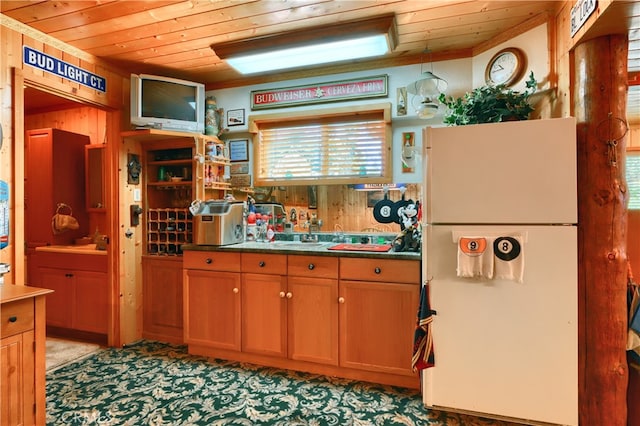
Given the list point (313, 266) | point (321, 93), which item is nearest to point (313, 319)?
point (313, 266)

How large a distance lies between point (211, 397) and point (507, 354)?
68.4 inches

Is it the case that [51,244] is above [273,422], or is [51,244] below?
above

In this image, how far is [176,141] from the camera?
2.98 metres

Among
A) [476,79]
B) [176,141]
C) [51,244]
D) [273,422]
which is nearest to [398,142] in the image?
[476,79]

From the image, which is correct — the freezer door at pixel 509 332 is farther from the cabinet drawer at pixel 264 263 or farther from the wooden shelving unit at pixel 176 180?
the wooden shelving unit at pixel 176 180

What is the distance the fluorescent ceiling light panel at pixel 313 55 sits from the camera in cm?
235

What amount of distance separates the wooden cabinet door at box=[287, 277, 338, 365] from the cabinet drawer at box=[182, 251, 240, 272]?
0.46 meters

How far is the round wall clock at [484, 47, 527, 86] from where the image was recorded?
2.22 m

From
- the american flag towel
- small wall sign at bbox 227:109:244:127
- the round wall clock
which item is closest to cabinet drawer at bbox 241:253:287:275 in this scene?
the american flag towel

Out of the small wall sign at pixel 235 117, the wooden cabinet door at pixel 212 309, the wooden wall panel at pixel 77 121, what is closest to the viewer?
the wooden cabinet door at pixel 212 309

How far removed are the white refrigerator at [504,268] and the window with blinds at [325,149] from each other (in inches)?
38.6

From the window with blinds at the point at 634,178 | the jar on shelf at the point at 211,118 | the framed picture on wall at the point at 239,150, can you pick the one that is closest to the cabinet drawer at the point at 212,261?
the framed picture on wall at the point at 239,150

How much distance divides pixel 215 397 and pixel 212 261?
0.94m

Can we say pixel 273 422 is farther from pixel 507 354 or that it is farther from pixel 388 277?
pixel 507 354
